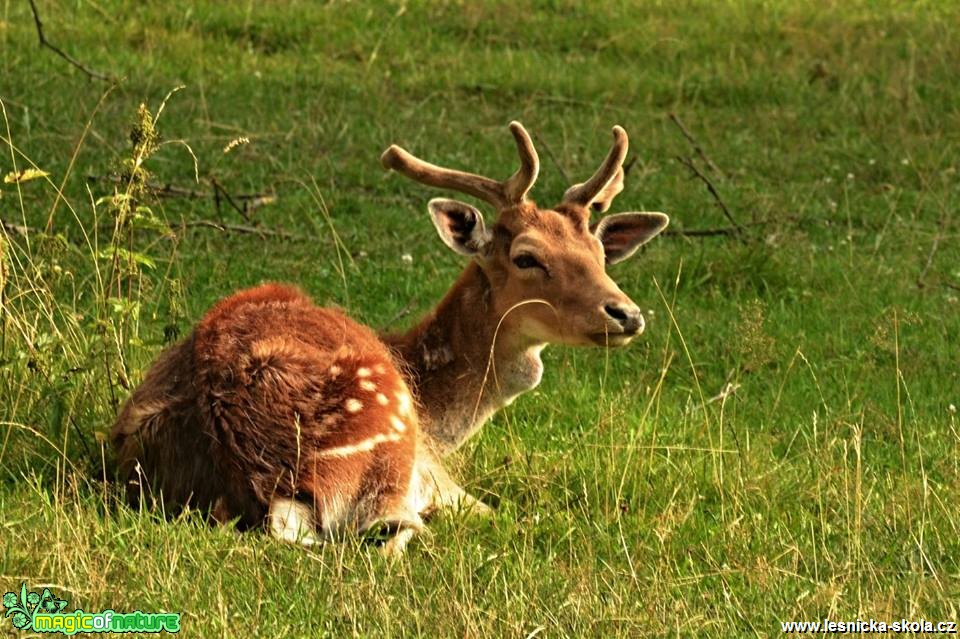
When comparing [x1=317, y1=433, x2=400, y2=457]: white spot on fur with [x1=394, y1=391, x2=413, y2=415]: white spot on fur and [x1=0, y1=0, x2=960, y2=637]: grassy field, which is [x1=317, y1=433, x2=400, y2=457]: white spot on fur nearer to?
[x1=394, y1=391, x2=413, y2=415]: white spot on fur

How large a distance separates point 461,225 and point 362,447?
1.51 m

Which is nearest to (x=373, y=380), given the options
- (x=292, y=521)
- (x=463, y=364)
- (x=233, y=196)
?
(x=292, y=521)

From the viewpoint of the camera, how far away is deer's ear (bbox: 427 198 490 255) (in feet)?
21.9

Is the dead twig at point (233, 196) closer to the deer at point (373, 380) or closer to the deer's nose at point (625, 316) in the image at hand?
the deer at point (373, 380)

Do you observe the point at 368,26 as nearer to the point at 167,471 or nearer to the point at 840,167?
the point at 840,167

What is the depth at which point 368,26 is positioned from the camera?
44.0ft

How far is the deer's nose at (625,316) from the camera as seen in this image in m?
6.27

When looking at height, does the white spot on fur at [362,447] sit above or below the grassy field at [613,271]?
above

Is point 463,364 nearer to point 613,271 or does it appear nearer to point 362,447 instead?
point 362,447

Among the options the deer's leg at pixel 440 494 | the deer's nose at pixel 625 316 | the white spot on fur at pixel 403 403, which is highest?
the deer's nose at pixel 625 316

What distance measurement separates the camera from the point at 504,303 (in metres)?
6.61

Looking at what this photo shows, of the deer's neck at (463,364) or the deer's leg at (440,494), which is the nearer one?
the deer's leg at (440,494)

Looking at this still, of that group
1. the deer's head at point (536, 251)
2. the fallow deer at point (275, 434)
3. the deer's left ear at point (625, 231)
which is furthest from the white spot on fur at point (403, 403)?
the deer's left ear at point (625, 231)

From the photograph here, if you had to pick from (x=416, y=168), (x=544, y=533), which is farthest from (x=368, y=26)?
(x=544, y=533)
